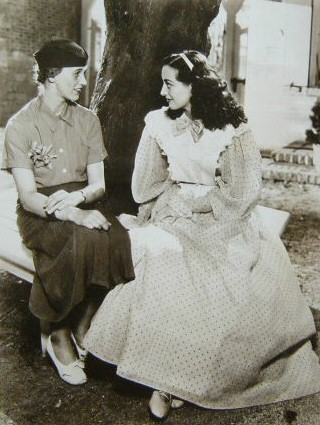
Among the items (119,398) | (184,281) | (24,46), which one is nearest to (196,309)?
(184,281)

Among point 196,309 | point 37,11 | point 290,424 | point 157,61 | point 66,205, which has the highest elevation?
point 37,11

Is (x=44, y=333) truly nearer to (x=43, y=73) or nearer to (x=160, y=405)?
(x=160, y=405)

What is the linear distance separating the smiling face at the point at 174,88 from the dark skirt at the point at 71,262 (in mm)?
706

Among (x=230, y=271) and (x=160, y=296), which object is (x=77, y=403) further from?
(x=230, y=271)

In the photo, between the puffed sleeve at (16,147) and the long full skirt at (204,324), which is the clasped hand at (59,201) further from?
the long full skirt at (204,324)

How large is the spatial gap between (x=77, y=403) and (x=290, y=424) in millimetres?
986

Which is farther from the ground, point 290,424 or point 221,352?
point 221,352

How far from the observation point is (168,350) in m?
2.21

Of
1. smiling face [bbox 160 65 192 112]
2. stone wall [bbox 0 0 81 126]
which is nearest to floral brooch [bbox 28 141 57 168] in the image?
smiling face [bbox 160 65 192 112]

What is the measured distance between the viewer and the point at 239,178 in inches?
104

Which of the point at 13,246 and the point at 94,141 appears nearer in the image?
the point at 94,141

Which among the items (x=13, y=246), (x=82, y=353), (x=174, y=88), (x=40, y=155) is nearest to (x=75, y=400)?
(x=82, y=353)

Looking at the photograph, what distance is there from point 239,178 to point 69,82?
0.99m

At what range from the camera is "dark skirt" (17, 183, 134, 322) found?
2268 mm
